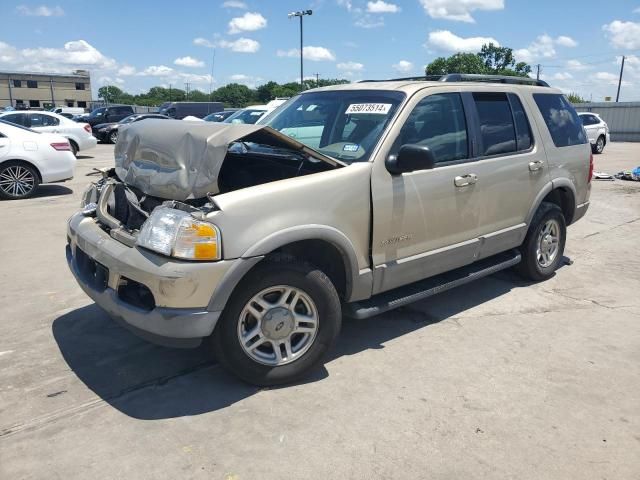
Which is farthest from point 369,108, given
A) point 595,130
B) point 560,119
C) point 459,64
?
point 459,64

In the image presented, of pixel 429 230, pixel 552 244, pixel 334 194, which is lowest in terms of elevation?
pixel 552 244

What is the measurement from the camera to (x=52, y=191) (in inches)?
424

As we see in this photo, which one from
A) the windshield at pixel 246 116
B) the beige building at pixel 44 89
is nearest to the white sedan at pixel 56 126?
the windshield at pixel 246 116

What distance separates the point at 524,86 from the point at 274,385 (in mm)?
3782

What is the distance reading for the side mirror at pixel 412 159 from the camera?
140 inches

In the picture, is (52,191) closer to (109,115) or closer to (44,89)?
(109,115)

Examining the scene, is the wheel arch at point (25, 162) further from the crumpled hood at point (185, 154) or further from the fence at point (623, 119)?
the fence at point (623, 119)

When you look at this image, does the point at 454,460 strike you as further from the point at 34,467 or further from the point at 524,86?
the point at 524,86

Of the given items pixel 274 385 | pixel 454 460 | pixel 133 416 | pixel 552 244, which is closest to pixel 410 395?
pixel 454 460

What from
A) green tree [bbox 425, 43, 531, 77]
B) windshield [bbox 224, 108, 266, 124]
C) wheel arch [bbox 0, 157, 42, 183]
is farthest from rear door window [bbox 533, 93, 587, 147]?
green tree [bbox 425, 43, 531, 77]

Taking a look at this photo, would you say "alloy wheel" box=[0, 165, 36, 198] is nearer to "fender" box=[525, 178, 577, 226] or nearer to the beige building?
"fender" box=[525, 178, 577, 226]

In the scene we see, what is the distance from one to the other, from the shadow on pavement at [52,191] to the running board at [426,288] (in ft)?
27.9

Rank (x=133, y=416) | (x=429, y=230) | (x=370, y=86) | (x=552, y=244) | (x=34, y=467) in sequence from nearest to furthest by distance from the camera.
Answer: (x=34, y=467) → (x=133, y=416) → (x=429, y=230) → (x=370, y=86) → (x=552, y=244)

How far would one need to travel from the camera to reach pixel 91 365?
364 cm
